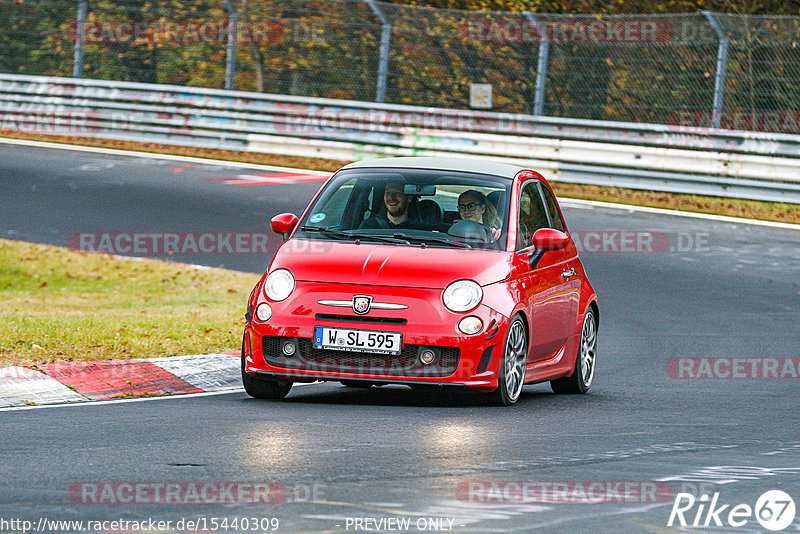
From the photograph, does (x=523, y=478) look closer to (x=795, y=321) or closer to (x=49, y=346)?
(x=49, y=346)

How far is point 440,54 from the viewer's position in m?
25.3

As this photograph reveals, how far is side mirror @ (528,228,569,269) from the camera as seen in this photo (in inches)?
386

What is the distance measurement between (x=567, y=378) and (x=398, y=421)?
90.3 inches

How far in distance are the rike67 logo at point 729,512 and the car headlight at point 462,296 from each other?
8.94ft

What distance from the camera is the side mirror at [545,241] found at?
32.2ft

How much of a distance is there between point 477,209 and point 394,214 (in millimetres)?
556

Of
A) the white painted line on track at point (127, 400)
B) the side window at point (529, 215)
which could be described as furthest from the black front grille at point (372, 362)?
the side window at point (529, 215)

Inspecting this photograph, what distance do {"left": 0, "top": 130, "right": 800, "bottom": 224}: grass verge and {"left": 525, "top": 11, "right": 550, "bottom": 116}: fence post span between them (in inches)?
53.4

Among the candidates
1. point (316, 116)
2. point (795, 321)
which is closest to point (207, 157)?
point (316, 116)

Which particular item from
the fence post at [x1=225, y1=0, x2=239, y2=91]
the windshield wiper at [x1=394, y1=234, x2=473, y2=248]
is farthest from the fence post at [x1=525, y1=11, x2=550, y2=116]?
the windshield wiper at [x1=394, y1=234, x2=473, y2=248]

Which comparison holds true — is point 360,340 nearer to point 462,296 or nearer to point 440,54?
point 462,296

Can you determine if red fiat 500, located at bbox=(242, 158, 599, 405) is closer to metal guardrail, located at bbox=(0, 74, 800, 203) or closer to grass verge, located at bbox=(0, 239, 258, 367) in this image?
grass verge, located at bbox=(0, 239, 258, 367)

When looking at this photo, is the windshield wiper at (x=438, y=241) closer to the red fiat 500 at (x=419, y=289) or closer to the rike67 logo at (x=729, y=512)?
the red fiat 500 at (x=419, y=289)

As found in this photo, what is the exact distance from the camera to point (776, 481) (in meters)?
6.93
